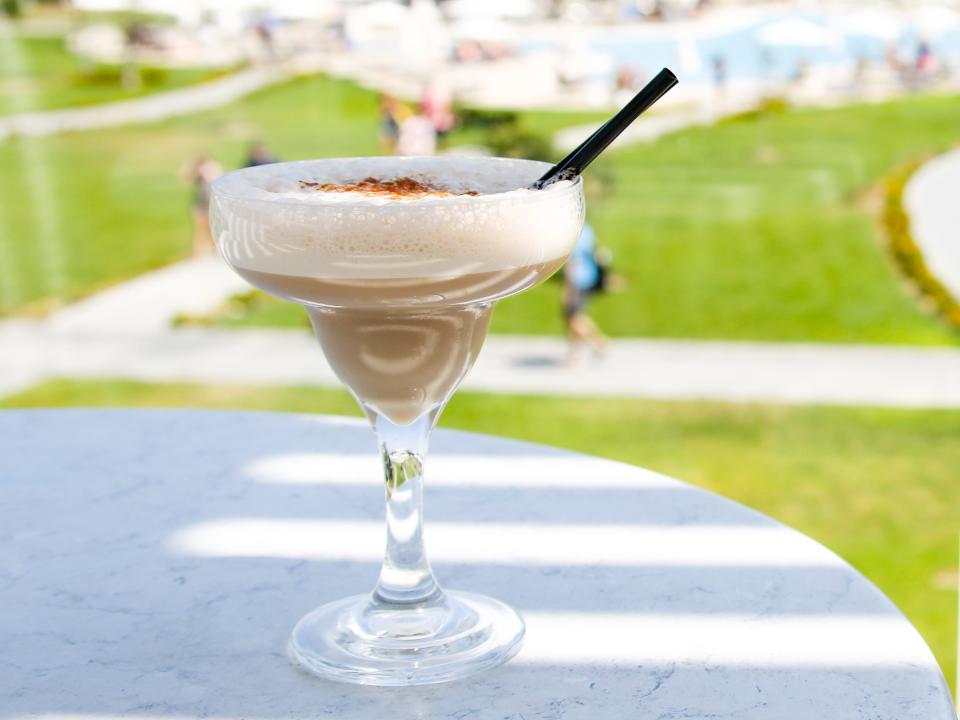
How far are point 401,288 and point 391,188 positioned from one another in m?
0.10

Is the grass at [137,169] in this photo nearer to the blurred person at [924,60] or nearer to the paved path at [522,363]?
the paved path at [522,363]

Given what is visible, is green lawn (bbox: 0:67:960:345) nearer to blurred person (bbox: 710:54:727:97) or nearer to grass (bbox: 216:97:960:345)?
grass (bbox: 216:97:960:345)

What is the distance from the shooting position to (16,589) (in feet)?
2.99

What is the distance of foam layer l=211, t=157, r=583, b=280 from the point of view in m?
0.74

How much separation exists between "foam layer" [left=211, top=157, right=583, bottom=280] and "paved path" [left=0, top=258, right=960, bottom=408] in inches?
289

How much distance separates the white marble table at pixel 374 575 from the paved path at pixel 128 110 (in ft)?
35.1

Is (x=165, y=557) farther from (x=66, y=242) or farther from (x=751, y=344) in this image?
(x=66, y=242)

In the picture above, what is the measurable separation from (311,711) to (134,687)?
0.11m

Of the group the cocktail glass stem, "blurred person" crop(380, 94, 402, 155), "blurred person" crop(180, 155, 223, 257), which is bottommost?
"blurred person" crop(180, 155, 223, 257)

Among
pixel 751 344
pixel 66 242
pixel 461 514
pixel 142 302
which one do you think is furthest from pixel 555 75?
pixel 461 514

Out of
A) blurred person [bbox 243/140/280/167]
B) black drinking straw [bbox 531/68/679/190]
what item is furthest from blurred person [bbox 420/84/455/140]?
black drinking straw [bbox 531/68/679/190]

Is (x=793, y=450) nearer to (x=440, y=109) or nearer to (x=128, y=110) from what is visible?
(x=440, y=109)

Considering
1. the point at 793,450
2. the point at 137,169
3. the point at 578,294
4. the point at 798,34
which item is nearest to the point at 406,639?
the point at 793,450

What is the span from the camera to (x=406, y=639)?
0.83 m
